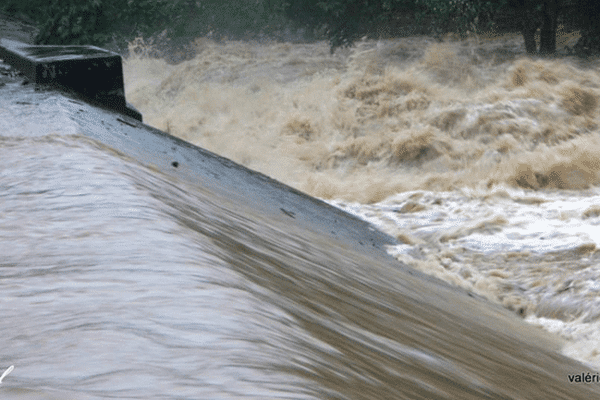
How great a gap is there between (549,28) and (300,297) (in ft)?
41.9

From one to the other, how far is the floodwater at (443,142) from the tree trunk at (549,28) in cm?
47

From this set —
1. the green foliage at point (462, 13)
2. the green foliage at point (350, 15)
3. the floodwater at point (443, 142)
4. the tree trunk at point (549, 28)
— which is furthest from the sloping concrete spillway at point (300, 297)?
the green foliage at point (350, 15)

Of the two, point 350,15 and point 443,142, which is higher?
point 350,15

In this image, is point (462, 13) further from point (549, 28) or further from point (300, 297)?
point (300, 297)

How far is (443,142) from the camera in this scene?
1091 centimetres

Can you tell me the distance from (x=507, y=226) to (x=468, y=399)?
6005mm

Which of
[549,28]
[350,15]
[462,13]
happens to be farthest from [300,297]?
[350,15]

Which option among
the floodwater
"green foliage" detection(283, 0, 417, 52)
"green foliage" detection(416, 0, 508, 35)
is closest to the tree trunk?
the floodwater

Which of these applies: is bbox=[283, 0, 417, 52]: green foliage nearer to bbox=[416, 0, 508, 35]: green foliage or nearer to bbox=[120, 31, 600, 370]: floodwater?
bbox=[120, 31, 600, 370]: floodwater

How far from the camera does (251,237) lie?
2.91 metres

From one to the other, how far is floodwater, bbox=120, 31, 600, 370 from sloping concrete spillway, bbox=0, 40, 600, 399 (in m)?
1.11

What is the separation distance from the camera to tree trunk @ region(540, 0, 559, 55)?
13.7 m

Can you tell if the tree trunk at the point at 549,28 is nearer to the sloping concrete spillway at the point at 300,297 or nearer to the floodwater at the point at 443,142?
the floodwater at the point at 443,142

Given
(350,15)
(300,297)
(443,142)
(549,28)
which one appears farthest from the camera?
(350,15)
